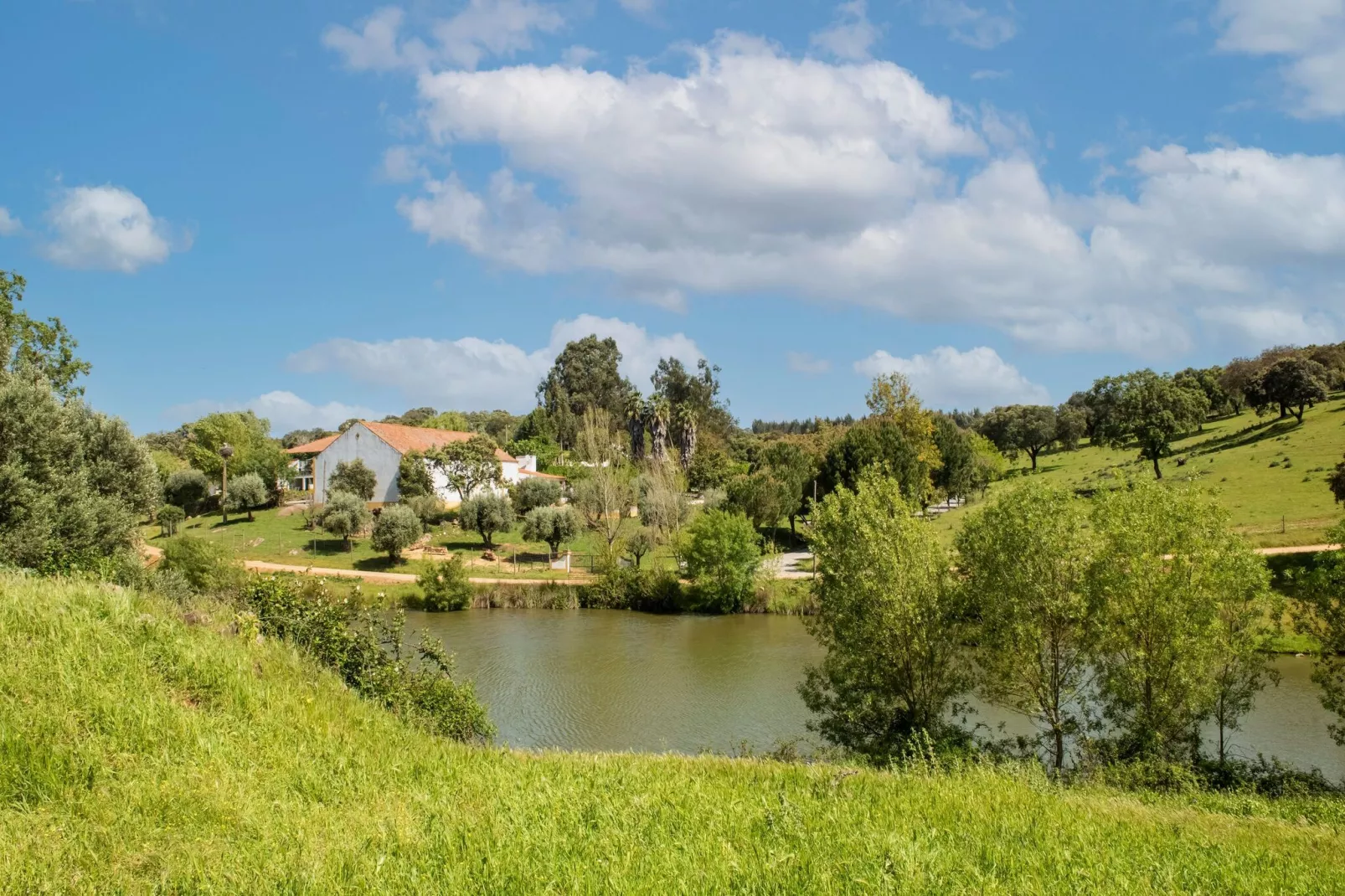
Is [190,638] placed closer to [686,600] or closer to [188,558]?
[188,558]

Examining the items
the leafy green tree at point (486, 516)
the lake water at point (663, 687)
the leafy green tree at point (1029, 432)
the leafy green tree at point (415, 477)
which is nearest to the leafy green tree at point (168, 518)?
the leafy green tree at point (415, 477)

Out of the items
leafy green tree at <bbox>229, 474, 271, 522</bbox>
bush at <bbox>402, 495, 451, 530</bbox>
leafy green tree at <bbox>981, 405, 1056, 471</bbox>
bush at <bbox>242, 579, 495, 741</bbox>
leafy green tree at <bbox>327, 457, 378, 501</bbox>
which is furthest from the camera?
leafy green tree at <bbox>981, 405, 1056, 471</bbox>

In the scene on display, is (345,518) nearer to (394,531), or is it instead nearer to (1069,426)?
(394,531)

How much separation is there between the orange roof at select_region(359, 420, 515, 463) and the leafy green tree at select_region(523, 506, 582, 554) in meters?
15.0

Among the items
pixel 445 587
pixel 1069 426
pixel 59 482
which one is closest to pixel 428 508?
pixel 445 587

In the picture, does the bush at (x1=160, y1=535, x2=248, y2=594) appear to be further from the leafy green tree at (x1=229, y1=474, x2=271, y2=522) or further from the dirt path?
the leafy green tree at (x1=229, y1=474, x2=271, y2=522)

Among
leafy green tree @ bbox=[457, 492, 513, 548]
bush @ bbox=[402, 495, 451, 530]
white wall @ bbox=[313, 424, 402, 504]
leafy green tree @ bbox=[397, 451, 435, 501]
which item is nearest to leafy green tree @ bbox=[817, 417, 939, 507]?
leafy green tree @ bbox=[457, 492, 513, 548]

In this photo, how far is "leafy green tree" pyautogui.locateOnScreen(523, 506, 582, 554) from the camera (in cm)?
4700

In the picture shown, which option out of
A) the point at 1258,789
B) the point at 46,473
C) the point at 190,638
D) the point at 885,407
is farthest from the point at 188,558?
the point at 885,407

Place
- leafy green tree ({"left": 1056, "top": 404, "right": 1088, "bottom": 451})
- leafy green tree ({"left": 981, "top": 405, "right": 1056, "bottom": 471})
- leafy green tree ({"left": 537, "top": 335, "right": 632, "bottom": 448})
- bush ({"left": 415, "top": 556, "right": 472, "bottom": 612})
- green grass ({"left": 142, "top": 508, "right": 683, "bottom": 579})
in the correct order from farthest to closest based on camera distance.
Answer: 1. leafy green tree ({"left": 537, "top": 335, "right": 632, "bottom": 448})
2. leafy green tree ({"left": 1056, "top": 404, "right": 1088, "bottom": 451})
3. leafy green tree ({"left": 981, "top": 405, "right": 1056, "bottom": 471})
4. green grass ({"left": 142, "top": 508, "right": 683, "bottom": 579})
5. bush ({"left": 415, "top": 556, "right": 472, "bottom": 612})

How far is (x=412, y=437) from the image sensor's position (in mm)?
66312

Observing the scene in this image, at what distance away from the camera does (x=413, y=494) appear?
57781 mm

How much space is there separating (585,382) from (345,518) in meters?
51.1

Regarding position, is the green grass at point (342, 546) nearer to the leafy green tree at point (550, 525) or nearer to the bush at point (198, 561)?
the leafy green tree at point (550, 525)
